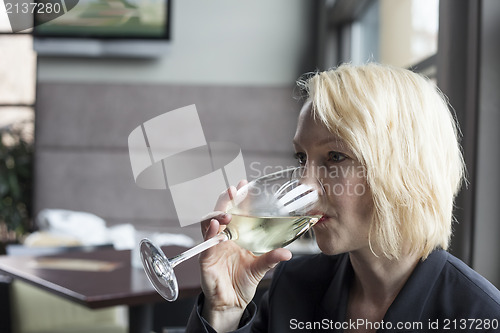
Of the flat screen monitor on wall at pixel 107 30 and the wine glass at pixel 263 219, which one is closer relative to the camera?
the wine glass at pixel 263 219

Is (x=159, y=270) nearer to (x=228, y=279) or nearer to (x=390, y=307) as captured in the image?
(x=228, y=279)

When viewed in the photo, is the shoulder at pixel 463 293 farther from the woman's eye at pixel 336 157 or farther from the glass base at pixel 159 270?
the glass base at pixel 159 270

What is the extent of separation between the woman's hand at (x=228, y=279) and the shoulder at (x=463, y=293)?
0.29 metres

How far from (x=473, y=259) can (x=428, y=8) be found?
1.09m

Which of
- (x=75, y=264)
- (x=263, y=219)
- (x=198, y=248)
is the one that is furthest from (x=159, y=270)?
(x=75, y=264)

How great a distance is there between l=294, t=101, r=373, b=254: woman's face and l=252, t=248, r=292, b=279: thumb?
0.07m

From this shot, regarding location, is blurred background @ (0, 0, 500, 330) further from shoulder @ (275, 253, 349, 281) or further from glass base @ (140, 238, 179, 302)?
glass base @ (140, 238, 179, 302)

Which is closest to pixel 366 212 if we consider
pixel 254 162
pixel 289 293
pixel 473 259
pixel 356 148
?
pixel 356 148

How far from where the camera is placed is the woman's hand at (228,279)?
1067mm

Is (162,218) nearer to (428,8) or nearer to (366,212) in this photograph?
(428,8)

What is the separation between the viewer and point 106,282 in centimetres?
166

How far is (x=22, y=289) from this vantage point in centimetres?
224
